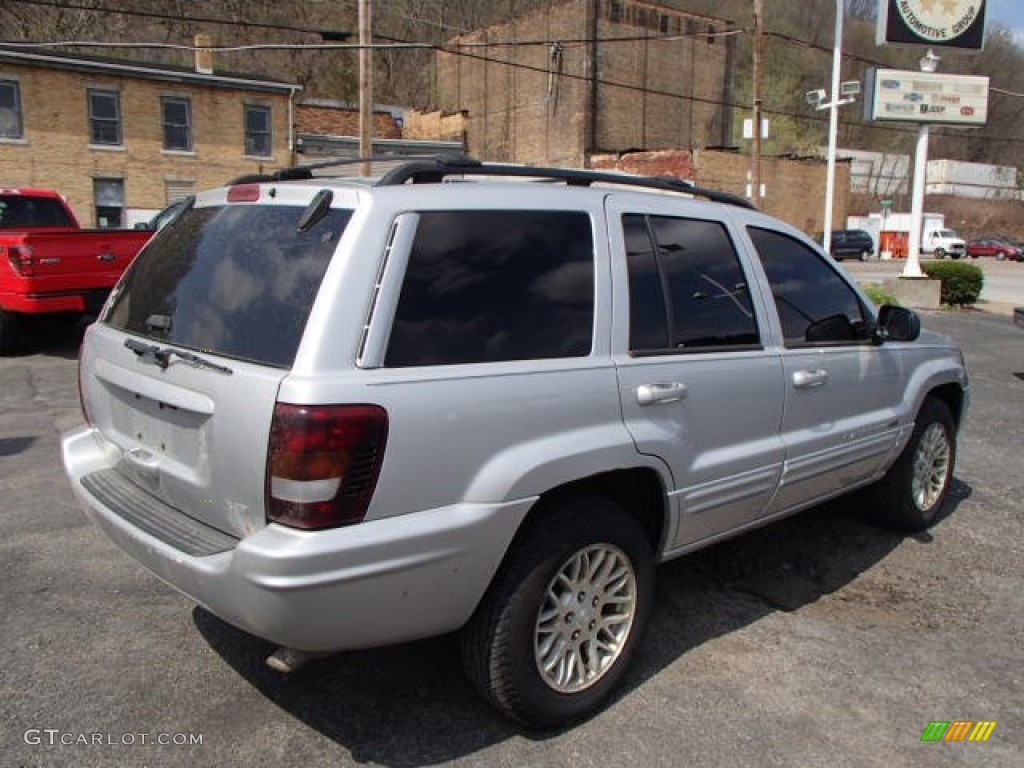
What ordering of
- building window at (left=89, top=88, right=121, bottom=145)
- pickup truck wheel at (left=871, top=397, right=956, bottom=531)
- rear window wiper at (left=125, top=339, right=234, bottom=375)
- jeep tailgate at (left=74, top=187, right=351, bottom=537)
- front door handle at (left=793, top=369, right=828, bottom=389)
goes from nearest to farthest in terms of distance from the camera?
jeep tailgate at (left=74, top=187, right=351, bottom=537)
rear window wiper at (left=125, top=339, right=234, bottom=375)
front door handle at (left=793, top=369, right=828, bottom=389)
pickup truck wheel at (left=871, top=397, right=956, bottom=531)
building window at (left=89, top=88, right=121, bottom=145)

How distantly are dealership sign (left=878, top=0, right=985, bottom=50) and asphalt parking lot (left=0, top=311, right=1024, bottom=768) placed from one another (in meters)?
17.8

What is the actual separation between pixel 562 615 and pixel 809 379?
160 cm

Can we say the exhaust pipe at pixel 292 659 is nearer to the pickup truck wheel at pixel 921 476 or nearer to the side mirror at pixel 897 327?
the side mirror at pixel 897 327

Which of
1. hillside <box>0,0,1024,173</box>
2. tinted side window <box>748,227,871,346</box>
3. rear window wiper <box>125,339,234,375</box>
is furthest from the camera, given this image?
hillside <box>0,0,1024,173</box>

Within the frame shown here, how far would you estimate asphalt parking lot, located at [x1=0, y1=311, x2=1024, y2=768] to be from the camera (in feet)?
9.08

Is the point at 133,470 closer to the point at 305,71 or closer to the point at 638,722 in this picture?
the point at 638,722

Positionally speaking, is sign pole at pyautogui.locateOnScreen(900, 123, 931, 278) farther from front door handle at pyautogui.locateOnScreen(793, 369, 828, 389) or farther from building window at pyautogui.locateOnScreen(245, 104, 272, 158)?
building window at pyautogui.locateOnScreen(245, 104, 272, 158)

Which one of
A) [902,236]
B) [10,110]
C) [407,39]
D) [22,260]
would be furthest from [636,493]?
[902,236]

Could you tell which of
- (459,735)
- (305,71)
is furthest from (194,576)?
(305,71)

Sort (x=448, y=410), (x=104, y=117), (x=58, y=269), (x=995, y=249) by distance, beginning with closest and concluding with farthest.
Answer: (x=448, y=410)
(x=58, y=269)
(x=104, y=117)
(x=995, y=249)

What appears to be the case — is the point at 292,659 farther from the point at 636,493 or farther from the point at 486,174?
the point at 486,174

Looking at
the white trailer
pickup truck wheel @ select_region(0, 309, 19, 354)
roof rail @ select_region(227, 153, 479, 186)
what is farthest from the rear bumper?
the white trailer

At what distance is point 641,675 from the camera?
325 centimetres

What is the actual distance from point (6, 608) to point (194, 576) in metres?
1.72
